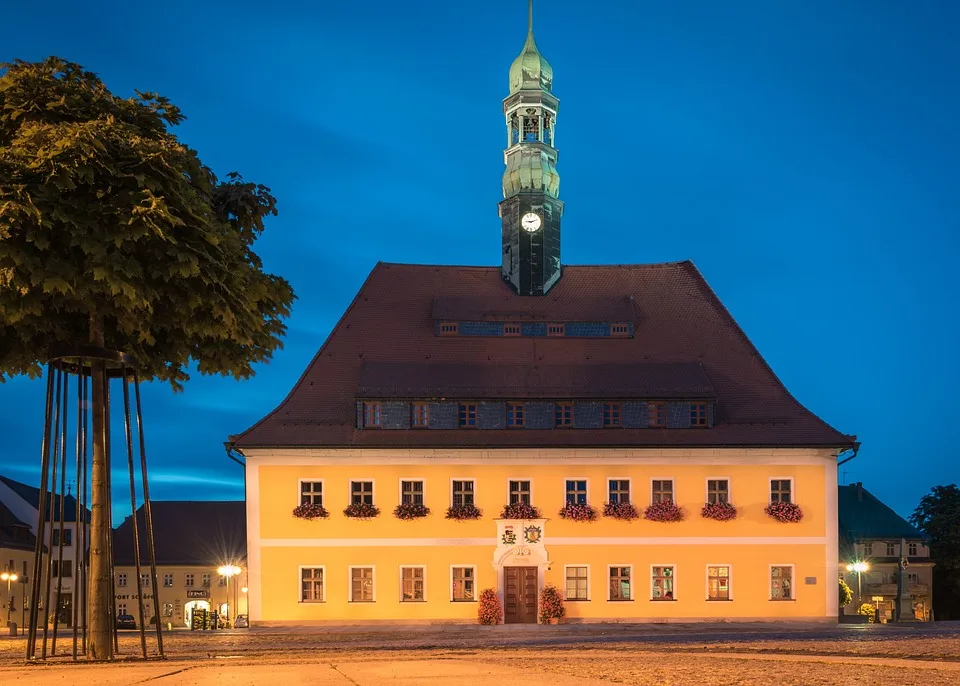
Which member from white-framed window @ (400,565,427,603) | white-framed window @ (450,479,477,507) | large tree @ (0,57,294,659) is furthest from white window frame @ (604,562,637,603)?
large tree @ (0,57,294,659)

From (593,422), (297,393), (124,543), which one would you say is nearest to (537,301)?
(593,422)

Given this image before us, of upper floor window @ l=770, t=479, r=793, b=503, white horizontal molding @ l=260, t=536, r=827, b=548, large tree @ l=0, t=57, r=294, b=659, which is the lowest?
white horizontal molding @ l=260, t=536, r=827, b=548

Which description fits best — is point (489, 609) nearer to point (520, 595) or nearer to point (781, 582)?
point (520, 595)

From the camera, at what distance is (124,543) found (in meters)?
74.4

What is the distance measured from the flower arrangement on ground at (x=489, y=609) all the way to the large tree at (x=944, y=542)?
41.5 m

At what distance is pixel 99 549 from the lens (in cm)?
1633

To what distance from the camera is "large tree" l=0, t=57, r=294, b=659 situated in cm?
1431

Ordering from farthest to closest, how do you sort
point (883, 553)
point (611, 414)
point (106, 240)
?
point (883, 553), point (611, 414), point (106, 240)

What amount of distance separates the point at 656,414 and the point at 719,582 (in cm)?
590

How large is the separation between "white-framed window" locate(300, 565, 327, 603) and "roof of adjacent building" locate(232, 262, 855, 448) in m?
4.14

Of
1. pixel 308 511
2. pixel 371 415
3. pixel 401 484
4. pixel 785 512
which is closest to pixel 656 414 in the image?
pixel 785 512

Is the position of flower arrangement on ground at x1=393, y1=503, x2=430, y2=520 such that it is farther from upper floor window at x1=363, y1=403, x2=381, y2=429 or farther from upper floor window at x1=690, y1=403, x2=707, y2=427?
upper floor window at x1=690, y1=403, x2=707, y2=427

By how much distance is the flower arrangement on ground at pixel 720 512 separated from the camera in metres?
35.2

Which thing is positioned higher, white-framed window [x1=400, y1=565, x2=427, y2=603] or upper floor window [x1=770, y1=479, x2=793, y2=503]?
upper floor window [x1=770, y1=479, x2=793, y2=503]
